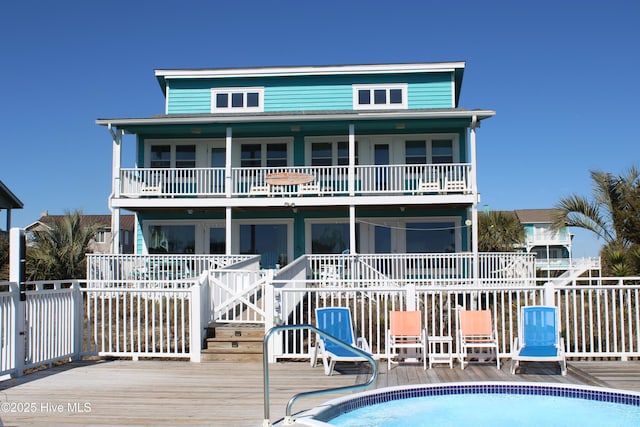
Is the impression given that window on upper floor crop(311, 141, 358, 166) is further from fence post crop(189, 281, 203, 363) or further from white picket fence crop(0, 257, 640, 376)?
fence post crop(189, 281, 203, 363)

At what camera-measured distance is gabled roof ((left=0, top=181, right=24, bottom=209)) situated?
29100 mm

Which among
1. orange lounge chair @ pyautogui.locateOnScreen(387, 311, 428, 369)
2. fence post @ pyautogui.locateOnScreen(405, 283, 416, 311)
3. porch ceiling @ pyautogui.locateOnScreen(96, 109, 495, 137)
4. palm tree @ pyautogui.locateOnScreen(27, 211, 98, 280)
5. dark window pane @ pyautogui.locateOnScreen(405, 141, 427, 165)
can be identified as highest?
porch ceiling @ pyautogui.locateOnScreen(96, 109, 495, 137)

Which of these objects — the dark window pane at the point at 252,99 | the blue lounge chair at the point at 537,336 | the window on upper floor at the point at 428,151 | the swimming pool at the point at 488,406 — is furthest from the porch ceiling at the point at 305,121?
the swimming pool at the point at 488,406

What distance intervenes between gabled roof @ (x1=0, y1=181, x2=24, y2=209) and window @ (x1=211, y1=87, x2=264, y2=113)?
560 inches

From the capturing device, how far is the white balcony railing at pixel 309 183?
1823 centimetres

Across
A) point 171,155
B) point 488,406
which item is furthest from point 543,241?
point 488,406

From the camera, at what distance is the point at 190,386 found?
752cm

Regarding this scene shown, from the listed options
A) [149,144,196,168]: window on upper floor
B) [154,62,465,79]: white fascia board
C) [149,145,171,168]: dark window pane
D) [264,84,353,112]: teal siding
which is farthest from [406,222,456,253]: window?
[149,145,171,168]: dark window pane

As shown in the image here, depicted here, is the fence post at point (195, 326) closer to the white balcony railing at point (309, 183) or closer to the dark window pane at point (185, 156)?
the white balcony railing at point (309, 183)

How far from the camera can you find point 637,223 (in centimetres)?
1711

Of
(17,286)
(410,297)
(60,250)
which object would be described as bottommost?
(410,297)

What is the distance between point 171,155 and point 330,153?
5.88 meters

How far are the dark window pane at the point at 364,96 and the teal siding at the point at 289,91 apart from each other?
0.30 meters

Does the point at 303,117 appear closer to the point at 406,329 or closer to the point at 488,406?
the point at 406,329
